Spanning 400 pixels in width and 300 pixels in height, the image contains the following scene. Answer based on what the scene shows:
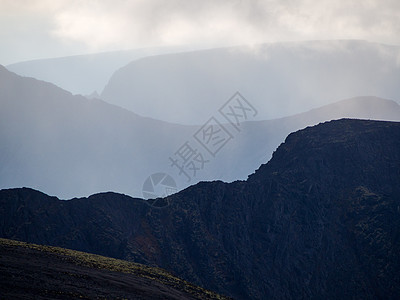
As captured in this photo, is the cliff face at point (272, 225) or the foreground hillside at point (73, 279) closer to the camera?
the foreground hillside at point (73, 279)

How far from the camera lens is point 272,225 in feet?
318

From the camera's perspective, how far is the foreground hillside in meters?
39.9

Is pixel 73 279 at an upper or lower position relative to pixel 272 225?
lower

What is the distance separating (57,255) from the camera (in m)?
55.5

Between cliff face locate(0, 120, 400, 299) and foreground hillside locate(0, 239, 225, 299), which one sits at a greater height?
cliff face locate(0, 120, 400, 299)

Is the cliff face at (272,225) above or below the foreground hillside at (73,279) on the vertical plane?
above

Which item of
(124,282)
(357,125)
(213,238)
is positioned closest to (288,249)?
(213,238)

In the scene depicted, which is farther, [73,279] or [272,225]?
[272,225]

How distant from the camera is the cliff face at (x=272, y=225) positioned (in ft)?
277

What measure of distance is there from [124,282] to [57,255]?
9905 mm

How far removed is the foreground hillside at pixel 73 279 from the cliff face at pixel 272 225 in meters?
23.7

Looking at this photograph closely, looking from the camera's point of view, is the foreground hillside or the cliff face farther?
the cliff face

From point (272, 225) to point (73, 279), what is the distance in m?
57.2

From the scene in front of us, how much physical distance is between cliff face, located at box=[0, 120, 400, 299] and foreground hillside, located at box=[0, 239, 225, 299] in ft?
77.9
